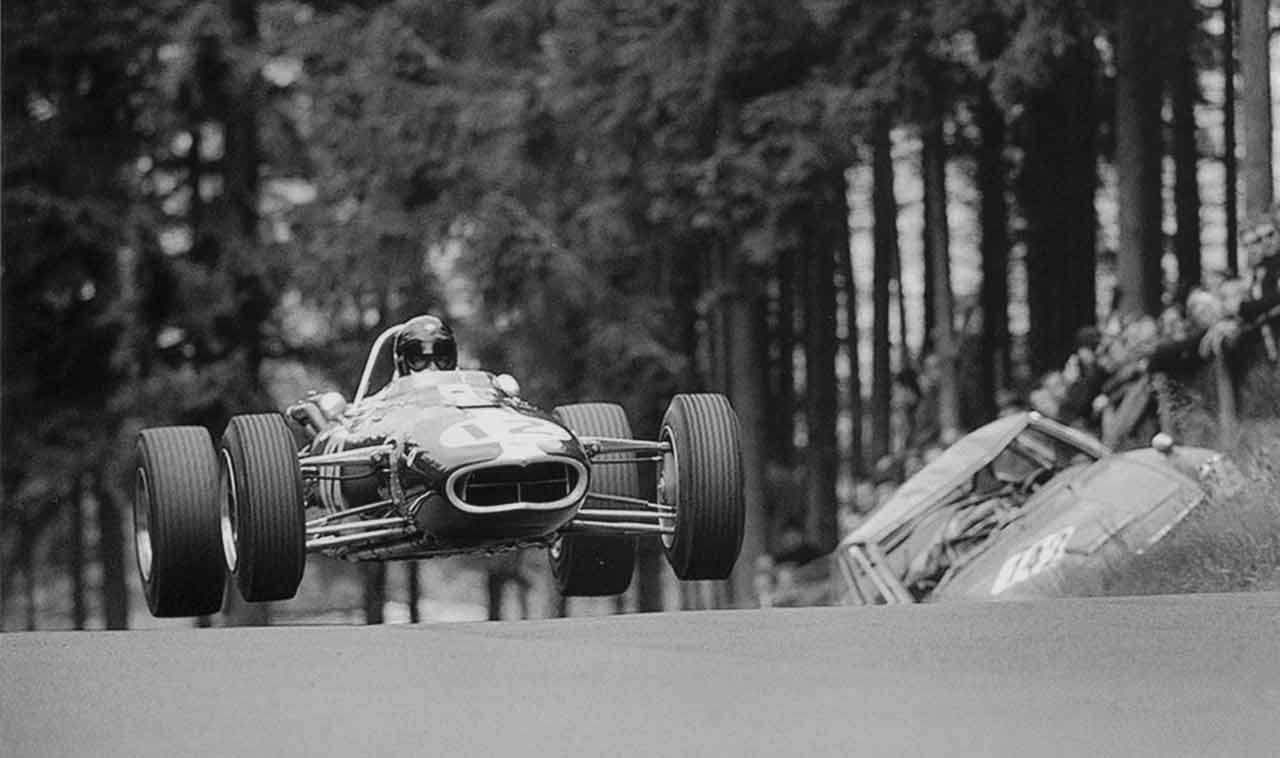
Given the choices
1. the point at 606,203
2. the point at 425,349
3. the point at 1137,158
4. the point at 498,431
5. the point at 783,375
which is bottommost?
the point at 783,375

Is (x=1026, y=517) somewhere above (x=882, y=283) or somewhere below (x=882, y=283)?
below

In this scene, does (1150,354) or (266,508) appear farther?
(1150,354)

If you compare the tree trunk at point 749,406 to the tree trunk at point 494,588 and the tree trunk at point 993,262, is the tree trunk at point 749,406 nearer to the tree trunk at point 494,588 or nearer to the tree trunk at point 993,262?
the tree trunk at point 993,262

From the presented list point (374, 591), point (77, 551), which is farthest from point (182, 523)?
point (77, 551)

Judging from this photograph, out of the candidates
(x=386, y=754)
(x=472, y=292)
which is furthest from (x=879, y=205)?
(x=386, y=754)

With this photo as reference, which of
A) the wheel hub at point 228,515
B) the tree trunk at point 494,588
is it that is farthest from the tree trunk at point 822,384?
the wheel hub at point 228,515

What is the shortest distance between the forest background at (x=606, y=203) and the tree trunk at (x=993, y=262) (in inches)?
2.0

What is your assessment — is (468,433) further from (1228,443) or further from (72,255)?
(72,255)

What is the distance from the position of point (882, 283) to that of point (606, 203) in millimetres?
3132

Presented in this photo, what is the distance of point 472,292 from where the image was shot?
27.4 metres

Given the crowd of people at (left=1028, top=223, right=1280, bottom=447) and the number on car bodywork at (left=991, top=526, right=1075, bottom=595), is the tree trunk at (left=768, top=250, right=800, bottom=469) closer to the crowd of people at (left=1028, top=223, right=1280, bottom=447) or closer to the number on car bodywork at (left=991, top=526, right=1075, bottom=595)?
the crowd of people at (left=1028, top=223, right=1280, bottom=447)

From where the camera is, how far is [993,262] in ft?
85.7

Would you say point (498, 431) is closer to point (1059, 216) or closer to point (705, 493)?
point (705, 493)

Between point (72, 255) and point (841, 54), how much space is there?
11839 mm
